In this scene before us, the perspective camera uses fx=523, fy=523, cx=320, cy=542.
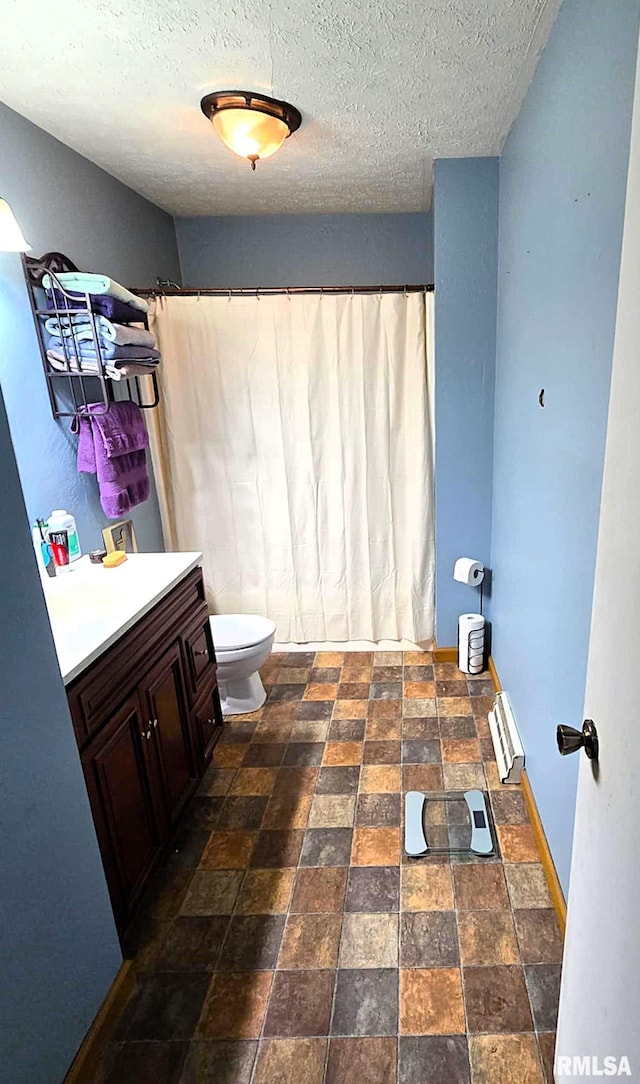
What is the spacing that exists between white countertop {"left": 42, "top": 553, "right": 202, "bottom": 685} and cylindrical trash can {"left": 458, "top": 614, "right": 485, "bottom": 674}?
1.40 m

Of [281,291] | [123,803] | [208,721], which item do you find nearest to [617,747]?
[123,803]

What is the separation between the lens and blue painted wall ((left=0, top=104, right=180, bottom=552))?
5.65 ft

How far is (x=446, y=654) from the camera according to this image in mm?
2820

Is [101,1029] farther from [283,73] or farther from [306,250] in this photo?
[306,250]

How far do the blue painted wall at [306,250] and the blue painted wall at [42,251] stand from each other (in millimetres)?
622

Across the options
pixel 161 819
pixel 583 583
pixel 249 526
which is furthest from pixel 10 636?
pixel 249 526

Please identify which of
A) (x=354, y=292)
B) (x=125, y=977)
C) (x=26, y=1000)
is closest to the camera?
(x=26, y=1000)

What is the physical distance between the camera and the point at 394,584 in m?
2.86

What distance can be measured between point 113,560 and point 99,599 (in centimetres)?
35

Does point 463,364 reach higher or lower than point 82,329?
lower

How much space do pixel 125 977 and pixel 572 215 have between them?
2.16 meters

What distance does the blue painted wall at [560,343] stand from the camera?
1034 mm

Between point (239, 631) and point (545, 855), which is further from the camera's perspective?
point (239, 631)

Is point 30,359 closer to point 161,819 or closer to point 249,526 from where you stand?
point 249,526
